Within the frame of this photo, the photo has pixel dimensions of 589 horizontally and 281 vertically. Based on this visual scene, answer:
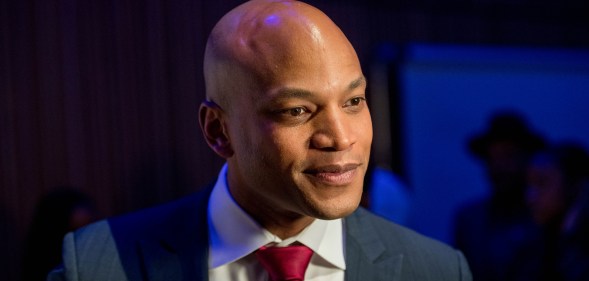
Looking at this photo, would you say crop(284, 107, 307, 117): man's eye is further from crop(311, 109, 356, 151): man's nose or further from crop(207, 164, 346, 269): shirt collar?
crop(207, 164, 346, 269): shirt collar

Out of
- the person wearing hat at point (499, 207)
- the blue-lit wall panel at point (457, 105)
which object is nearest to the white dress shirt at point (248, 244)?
the person wearing hat at point (499, 207)

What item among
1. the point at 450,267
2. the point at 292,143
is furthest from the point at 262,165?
the point at 450,267

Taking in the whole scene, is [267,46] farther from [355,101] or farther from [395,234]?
[395,234]

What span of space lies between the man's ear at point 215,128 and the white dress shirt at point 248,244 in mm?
139

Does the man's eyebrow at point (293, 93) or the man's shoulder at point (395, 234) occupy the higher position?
the man's eyebrow at point (293, 93)

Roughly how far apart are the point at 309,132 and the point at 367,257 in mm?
416

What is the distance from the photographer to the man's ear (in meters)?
1.59

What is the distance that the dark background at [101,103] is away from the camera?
3287mm

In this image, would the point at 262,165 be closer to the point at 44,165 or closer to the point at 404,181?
the point at 44,165

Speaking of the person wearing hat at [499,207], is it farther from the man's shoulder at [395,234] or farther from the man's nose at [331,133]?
the man's nose at [331,133]

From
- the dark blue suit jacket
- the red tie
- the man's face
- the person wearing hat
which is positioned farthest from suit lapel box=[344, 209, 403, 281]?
the person wearing hat

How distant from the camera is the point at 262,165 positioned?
149 centimetres

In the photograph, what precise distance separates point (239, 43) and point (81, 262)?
0.62 m

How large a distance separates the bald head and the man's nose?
0.36 feet
